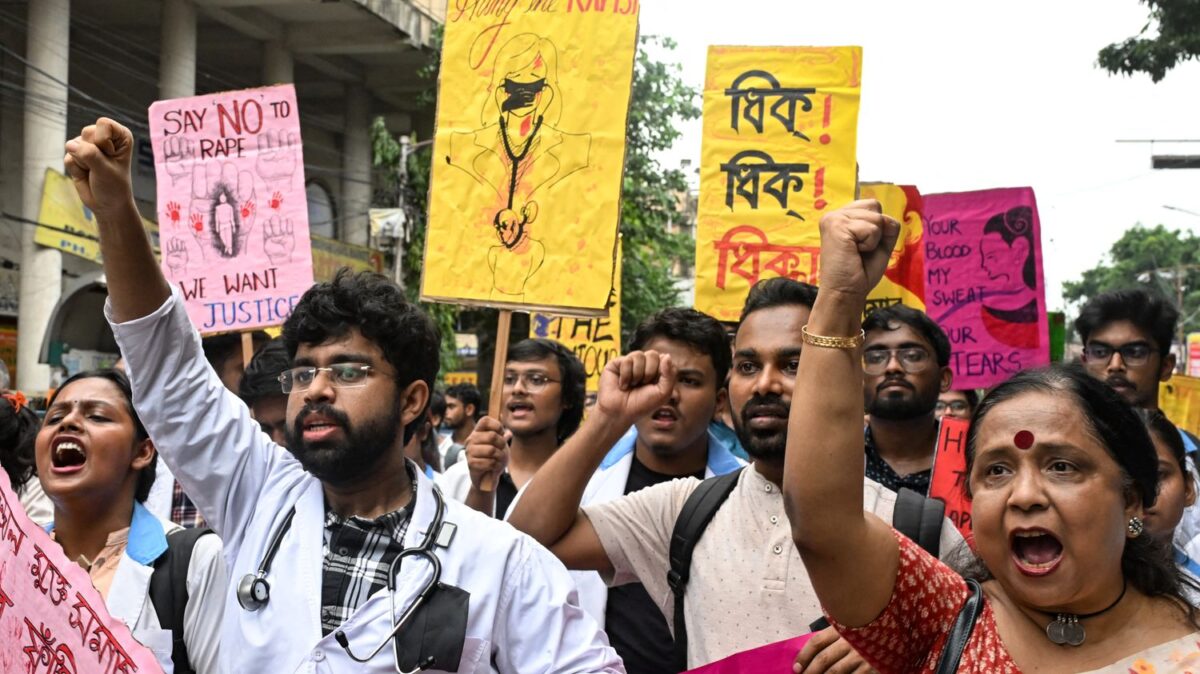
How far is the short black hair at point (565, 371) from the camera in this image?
5328 millimetres

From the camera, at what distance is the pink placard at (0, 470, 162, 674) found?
86.4 inches

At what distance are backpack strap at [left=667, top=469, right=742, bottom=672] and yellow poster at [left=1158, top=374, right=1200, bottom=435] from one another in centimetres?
551

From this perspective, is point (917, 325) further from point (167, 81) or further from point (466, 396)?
point (167, 81)

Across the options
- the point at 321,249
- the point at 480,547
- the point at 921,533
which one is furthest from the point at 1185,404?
the point at 321,249

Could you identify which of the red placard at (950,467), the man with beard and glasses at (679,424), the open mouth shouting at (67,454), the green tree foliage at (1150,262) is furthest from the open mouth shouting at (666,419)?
the green tree foliage at (1150,262)

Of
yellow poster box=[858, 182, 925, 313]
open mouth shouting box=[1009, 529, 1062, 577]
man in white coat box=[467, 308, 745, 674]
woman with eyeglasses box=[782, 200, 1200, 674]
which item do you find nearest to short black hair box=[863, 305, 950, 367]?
man in white coat box=[467, 308, 745, 674]

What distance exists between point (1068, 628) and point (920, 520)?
0.67 meters

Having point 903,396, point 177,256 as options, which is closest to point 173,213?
point 177,256

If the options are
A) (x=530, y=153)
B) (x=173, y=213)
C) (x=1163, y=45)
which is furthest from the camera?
(x=1163, y=45)

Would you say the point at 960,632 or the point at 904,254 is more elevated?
the point at 904,254

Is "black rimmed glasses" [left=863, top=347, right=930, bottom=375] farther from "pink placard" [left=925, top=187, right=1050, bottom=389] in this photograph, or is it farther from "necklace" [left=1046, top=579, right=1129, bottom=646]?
"necklace" [left=1046, top=579, right=1129, bottom=646]

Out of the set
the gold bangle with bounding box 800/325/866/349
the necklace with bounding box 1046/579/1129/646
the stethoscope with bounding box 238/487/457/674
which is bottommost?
the stethoscope with bounding box 238/487/457/674

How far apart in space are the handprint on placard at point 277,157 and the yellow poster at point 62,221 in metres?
9.49

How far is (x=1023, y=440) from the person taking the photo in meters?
1.96
